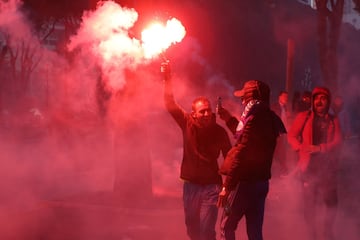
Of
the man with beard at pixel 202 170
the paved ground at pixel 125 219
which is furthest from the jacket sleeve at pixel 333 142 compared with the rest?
the man with beard at pixel 202 170

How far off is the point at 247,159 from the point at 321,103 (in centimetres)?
211

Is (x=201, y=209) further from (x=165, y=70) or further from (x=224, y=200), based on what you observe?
(x=165, y=70)

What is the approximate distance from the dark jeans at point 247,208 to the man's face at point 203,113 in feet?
3.03

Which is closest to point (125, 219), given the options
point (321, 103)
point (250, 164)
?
point (321, 103)

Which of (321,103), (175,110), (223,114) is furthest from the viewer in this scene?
(321,103)

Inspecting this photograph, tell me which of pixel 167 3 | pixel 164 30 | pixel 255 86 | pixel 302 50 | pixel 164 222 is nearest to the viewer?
pixel 255 86

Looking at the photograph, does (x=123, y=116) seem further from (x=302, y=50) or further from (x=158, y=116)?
(x=302, y=50)

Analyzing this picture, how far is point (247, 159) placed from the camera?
553 cm

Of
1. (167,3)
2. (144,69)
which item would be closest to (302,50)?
(167,3)

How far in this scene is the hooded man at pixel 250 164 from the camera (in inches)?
217

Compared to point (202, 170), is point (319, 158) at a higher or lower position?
higher

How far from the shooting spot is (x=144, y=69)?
1027 centimetres

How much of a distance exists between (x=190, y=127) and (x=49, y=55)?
3941 cm

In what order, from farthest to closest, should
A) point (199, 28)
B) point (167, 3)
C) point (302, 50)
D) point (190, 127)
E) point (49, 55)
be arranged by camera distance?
point (49, 55) < point (302, 50) < point (199, 28) < point (167, 3) < point (190, 127)
